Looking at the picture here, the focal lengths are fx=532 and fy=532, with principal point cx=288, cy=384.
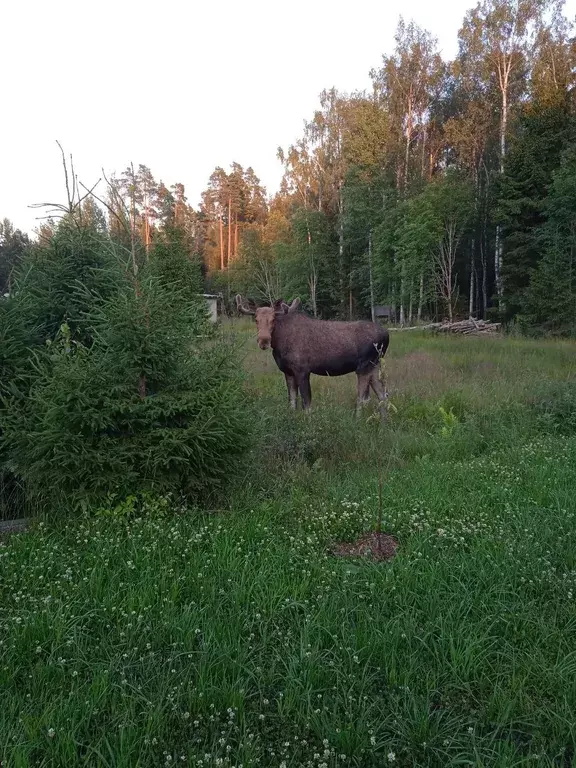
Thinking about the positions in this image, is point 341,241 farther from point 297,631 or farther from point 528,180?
point 297,631

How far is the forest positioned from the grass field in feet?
Answer: 63.3

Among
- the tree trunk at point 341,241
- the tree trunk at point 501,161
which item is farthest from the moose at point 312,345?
the tree trunk at point 341,241

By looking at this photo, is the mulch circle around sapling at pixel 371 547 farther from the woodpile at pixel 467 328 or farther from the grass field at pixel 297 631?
the woodpile at pixel 467 328

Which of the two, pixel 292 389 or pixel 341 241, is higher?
pixel 341 241

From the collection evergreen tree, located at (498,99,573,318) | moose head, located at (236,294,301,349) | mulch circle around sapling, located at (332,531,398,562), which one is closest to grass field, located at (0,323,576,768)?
mulch circle around sapling, located at (332,531,398,562)

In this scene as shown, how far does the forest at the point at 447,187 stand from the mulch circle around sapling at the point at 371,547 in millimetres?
19502

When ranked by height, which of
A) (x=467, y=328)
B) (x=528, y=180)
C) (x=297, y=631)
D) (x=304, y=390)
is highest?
(x=528, y=180)

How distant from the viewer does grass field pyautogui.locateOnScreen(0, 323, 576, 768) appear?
7.01 feet

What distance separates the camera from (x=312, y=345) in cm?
920

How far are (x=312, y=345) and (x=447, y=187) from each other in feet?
76.0

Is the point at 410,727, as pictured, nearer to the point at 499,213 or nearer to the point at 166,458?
the point at 166,458

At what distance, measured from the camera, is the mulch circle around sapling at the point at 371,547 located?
3.82m

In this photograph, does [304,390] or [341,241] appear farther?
[341,241]

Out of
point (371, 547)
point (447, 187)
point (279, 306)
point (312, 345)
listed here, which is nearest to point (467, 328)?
point (447, 187)
